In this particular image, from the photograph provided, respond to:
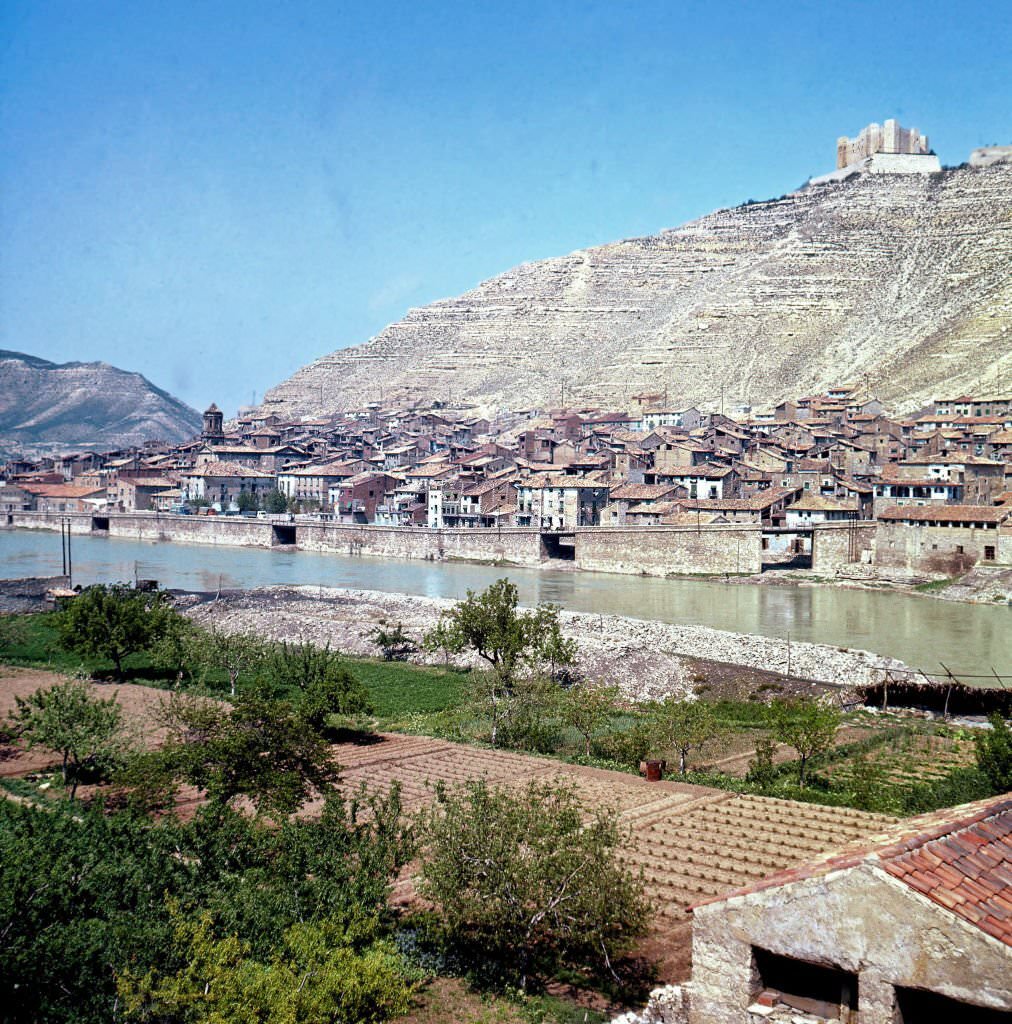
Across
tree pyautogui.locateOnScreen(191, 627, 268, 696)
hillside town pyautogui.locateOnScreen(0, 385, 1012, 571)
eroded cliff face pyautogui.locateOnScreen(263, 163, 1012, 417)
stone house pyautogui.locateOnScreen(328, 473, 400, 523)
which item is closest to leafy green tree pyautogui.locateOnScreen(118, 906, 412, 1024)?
tree pyautogui.locateOnScreen(191, 627, 268, 696)

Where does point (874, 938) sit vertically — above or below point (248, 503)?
below

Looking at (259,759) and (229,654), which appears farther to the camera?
(229,654)

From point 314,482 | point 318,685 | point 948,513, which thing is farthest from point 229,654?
point 314,482

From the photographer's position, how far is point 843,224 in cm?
12106

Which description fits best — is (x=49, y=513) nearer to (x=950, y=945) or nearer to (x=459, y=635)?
(x=459, y=635)

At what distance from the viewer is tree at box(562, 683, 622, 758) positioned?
17547mm

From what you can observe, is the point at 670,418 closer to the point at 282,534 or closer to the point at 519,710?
the point at 282,534

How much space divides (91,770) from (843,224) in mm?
118514

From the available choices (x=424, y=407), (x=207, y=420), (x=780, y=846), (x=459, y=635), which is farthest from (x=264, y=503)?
(x=780, y=846)

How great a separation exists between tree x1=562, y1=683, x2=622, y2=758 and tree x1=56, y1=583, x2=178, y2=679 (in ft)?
33.8

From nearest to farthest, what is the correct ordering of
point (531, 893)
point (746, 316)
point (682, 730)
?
point (531, 893), point (682, 730), point (746, 316)

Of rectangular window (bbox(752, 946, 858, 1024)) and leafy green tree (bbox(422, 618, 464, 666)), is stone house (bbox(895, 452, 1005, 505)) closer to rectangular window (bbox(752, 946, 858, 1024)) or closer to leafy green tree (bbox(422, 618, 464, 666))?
leafy green tree (bbox(422, 618, 464, 666))

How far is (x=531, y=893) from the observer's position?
27.5 feet

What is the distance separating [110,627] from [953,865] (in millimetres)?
22062
